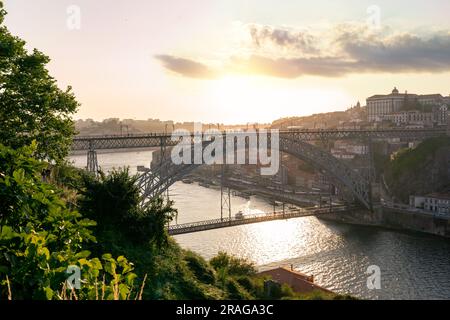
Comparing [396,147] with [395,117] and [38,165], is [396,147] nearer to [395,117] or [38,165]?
[395,117]

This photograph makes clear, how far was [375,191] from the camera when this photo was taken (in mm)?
22484

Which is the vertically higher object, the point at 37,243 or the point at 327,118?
the point at 327,118

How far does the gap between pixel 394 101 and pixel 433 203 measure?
1080 inches

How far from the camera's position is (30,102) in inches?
204

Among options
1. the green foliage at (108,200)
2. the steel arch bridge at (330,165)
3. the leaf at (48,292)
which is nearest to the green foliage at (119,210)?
the green foliage at (108,200)

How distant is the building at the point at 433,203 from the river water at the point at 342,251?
2.23m

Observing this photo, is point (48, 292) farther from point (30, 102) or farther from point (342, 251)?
point (342, 251)

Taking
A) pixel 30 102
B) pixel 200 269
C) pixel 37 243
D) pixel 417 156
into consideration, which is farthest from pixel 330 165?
pixel 37 243

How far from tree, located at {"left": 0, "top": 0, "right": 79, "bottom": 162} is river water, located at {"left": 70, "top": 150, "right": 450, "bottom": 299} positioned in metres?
9.39

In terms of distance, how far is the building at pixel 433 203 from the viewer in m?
20.0

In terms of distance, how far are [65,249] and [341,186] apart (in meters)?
22.2

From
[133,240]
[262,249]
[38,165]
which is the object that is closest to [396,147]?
[262,249]

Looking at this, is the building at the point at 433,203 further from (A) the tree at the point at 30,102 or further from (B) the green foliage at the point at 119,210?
(A) the tree at the point at 30,102

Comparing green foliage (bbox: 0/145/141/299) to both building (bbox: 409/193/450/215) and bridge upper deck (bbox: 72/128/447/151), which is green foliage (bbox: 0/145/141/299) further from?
building (bbox: 409/193/450/215)
